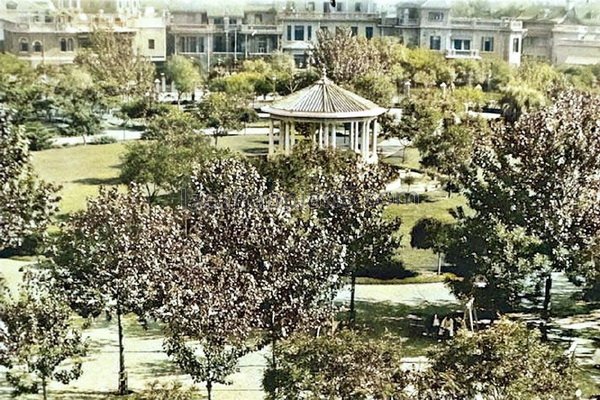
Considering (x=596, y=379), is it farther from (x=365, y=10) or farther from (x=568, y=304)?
(x=365, y=10)

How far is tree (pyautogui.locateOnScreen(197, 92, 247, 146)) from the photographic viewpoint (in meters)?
23.9

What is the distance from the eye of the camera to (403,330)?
11758 mm

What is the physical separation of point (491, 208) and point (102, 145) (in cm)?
1387

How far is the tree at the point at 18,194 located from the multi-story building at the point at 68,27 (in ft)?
57.5

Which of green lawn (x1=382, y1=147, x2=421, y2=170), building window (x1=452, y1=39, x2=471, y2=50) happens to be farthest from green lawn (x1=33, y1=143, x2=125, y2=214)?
building window (x1=452, y1=39, x2=471, y2=50)

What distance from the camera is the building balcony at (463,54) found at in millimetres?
32750

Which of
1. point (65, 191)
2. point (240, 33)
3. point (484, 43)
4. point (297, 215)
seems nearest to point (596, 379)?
point (297, 215)

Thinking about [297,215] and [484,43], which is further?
[484,43]

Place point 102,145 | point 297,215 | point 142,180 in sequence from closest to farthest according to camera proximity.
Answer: point 297,215 < point 142,180 < point 102,145

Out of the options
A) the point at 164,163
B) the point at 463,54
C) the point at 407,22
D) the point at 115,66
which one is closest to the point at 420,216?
the point at 164,163

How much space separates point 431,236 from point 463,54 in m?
20.8

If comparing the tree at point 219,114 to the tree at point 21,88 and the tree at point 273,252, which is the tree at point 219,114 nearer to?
the tree at point 21,88

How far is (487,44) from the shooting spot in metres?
32.7

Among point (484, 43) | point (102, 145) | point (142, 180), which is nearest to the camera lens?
point (142, 180)
